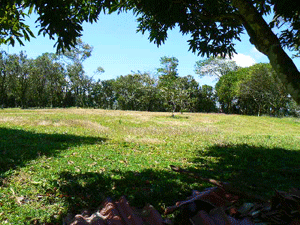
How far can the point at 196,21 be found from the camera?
7.53 metres

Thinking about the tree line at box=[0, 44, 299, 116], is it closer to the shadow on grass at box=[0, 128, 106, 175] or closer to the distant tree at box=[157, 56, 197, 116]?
the distant tree at box=[157, 56, 197, 116]

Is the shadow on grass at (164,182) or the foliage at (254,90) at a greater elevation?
the foliage at (254,90)

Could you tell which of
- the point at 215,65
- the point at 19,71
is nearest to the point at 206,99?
the point at 215,65

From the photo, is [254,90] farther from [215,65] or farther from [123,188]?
[123,188]

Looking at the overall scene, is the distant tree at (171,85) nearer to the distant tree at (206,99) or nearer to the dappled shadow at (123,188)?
the dappled shadow at (123,188)

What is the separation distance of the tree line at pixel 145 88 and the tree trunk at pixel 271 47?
2799 cm

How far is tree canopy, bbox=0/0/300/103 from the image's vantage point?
4.91 m

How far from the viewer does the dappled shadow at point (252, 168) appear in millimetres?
6152

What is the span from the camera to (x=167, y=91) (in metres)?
33.8

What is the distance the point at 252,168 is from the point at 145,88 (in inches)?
2042

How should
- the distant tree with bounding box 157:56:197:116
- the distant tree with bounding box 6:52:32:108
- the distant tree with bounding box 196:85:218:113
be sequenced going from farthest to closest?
the distant tree with bounding box 196:85:218:113
the distant tree with bounding box 6:52:32:108
the distant tree with bounding box 157:56:197:116

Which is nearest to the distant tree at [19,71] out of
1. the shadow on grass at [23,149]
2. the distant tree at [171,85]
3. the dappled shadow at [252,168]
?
the distant tree at [171,85]

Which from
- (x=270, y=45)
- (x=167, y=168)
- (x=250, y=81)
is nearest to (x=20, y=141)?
(x=167, y=168)

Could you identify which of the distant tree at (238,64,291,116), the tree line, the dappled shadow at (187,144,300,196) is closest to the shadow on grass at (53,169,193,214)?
the dappled shadow at (187,144,300,196)
